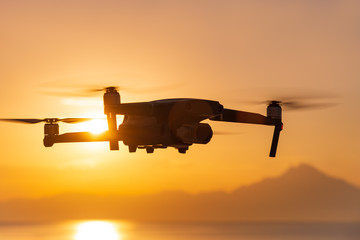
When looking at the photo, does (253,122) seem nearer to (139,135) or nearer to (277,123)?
(277,123)

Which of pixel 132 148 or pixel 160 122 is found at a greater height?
pixel 160 122

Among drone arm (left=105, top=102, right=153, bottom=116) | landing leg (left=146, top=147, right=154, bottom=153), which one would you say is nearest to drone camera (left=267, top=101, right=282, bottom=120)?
landing leg (left=146, top=147, right=154, bottom=153)

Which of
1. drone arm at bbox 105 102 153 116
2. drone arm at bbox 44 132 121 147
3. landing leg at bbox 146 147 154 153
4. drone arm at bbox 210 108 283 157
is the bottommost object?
landing leg at bbox 146 147 154 153

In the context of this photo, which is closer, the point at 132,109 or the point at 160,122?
the point at 132,109

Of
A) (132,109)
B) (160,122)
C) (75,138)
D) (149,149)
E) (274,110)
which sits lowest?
(149,149)

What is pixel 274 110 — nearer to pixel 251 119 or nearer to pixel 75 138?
pixel 251 119

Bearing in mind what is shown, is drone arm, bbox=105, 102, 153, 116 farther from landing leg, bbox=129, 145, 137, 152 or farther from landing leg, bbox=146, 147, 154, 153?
landing leg, bbox=146, 147, 154, 153

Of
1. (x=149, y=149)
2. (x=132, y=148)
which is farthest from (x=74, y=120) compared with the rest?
(x=149, y=149)

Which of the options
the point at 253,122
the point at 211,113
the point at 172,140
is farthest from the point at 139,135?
the point at 253,122

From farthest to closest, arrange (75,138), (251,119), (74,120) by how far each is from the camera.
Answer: (74,120)
(251,119)
(75,138)

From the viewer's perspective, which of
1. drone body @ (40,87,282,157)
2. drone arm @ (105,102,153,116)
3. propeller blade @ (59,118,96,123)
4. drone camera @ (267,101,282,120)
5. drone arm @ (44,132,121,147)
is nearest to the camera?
drone arm @ (105,102,153,116)
